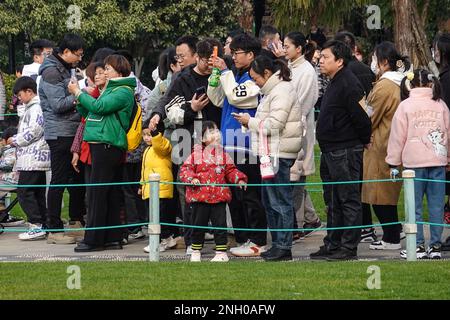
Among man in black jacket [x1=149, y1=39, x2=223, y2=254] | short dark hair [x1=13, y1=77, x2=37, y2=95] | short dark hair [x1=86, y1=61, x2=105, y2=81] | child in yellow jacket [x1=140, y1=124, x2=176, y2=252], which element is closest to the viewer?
man in black jacket [x1=149, y1=39, x2=223, y2=254]

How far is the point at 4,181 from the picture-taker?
16.2m

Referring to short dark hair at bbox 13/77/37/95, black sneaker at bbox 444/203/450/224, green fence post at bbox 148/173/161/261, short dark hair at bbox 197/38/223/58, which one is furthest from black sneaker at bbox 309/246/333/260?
short dark hair at bbox 13/77/37/95

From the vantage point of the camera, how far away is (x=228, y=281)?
37.0 ft

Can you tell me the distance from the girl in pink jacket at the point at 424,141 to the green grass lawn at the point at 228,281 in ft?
3.04

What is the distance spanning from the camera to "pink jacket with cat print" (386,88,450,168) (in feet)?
42.9

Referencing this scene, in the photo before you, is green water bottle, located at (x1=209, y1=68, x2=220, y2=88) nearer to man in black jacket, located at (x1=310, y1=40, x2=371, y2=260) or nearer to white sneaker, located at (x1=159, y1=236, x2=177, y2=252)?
man in black jacket, located at (x1=310, y1=40, x2=371, y2=260)

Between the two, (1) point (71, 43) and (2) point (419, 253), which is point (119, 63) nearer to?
(1) point (71, 43)

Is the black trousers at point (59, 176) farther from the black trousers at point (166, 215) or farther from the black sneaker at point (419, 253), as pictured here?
the black sneaker at point (419, 253)

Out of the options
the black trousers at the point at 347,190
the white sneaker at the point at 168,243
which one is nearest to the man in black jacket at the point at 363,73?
the black trousers at the point at 347,190

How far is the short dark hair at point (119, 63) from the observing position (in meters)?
14.0

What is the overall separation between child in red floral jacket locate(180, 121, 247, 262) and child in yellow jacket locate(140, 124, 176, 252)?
818 mm

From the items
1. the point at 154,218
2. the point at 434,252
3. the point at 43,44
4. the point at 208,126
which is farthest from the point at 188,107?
the point at 43,44
